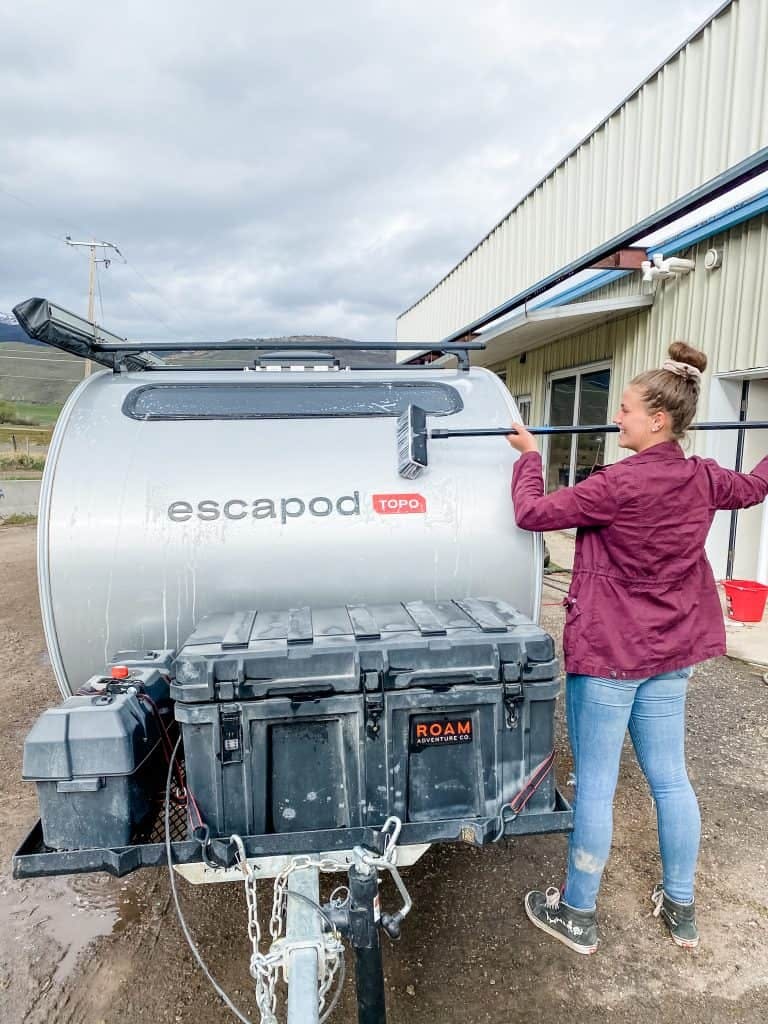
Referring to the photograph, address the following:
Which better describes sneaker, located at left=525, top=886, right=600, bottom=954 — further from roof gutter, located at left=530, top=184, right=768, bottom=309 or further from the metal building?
roof gutter, located at left=530, top=184, right=768, bottom=309

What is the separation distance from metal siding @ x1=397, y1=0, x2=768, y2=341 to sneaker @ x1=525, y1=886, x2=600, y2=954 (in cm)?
639

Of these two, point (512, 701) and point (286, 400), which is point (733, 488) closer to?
point (512, 701)

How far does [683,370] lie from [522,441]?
0.60m

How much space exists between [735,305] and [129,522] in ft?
20.2

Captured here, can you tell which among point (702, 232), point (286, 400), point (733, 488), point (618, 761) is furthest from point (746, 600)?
point (286, 400)

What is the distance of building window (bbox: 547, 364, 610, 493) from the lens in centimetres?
934

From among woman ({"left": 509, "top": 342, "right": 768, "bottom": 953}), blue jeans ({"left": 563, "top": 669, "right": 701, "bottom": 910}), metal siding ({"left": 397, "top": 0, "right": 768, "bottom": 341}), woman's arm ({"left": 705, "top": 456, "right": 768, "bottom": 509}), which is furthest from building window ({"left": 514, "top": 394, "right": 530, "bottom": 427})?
blue jeans ({"left": 563, "top": 669, "right": 701, "bottom": 910})

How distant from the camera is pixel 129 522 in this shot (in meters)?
2.36

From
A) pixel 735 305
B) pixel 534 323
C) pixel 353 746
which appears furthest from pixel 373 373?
pixel 534 323

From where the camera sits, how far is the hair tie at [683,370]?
2.20 m

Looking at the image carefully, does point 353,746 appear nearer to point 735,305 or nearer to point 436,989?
point 436,989

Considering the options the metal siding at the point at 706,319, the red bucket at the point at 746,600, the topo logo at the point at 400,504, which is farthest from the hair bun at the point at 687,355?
the red bucket at the point at 746,600

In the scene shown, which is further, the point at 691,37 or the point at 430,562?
the point at 691,37

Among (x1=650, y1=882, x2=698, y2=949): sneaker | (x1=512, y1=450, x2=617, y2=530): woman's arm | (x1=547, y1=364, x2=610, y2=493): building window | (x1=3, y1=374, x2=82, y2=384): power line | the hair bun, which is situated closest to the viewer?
(x1=512, y1=450, x2=617, y2=530): woman's arm
